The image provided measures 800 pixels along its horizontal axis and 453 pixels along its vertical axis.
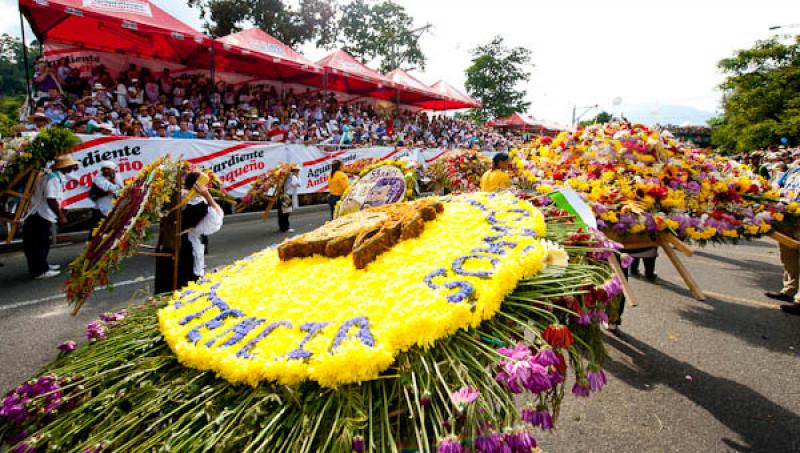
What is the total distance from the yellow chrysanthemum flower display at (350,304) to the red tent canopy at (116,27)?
479 inches

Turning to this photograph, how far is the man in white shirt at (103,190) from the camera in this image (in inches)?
291

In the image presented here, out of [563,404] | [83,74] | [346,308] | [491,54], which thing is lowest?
[563,404]

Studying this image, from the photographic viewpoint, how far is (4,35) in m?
53.8

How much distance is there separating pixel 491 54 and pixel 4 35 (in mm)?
61977

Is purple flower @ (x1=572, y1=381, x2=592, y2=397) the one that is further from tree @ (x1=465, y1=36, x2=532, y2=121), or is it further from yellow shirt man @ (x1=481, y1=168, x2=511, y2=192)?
tree @ (x1=465, y1=36, x2=532, y2=121)

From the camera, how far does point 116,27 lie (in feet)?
41.4

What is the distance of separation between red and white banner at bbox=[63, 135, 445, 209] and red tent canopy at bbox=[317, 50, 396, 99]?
16.2ft

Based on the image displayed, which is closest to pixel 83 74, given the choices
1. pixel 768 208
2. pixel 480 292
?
pixel 480 292

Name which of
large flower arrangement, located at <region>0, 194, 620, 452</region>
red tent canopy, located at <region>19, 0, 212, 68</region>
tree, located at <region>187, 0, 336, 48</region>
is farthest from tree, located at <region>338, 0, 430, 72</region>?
large flower arrangement, located at <region>0, 194, 620, 452</region>

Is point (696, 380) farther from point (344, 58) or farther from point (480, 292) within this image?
point (344, 58)

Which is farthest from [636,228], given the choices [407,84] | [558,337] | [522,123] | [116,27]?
[522,123]

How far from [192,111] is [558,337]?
14.3 meters

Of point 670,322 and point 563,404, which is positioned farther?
point 670,322

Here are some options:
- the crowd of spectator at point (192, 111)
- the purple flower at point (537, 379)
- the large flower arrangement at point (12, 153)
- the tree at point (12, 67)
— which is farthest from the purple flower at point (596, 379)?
the tree at point (12, 67)
